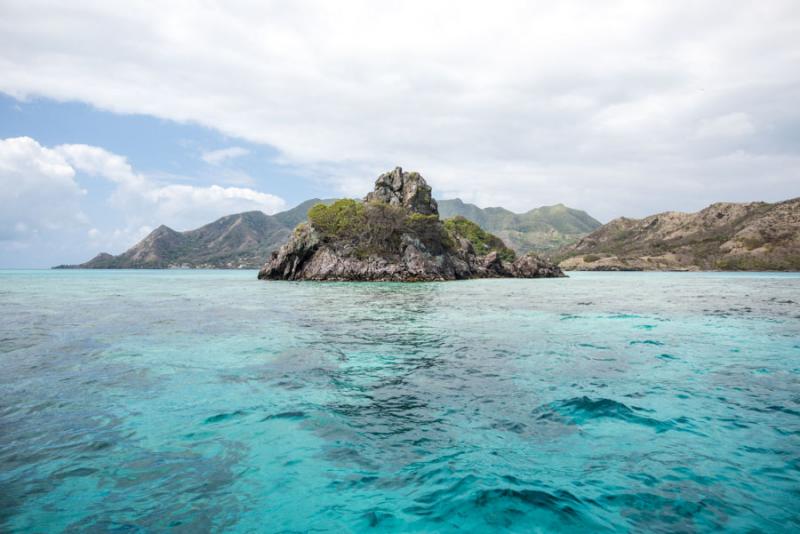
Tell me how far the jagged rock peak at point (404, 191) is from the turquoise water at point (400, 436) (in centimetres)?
10738

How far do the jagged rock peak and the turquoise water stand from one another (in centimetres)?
10738

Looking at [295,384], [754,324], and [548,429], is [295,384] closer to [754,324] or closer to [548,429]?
[548,429]

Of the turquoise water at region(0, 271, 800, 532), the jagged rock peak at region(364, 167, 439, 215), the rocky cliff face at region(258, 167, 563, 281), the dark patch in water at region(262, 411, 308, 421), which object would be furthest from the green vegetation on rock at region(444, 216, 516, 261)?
the dark patch in water at region(262, 411, 308, 421)

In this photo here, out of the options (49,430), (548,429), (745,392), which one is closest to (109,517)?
(49,430)

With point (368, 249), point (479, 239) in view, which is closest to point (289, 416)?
point (368, 249)

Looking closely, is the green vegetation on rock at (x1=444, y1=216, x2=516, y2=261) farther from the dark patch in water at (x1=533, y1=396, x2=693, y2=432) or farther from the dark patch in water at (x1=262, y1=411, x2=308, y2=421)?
the dark patch in water at (x1=262, y1=411, x2=308, y2=421)

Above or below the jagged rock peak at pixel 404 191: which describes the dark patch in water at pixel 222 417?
below

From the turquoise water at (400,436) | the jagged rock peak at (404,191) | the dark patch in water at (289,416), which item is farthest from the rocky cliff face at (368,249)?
the dark patch in water at (289,416)

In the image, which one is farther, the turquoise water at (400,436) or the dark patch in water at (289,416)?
the dark patch in water at (289,416)

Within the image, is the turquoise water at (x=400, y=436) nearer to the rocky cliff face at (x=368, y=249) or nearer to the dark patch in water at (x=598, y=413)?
the dark patch in water at (x=598, y=413)

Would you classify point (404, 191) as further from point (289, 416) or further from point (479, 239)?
point (289, 416)

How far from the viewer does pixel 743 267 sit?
171125 millimetres

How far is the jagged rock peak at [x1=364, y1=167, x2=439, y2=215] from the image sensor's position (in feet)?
401

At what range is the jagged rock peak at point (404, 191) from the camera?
401 ft
